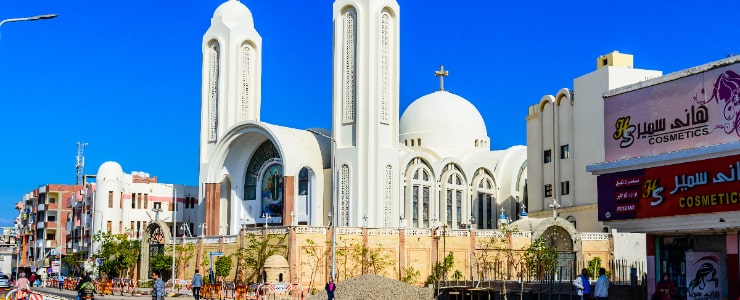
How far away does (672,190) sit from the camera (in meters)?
26.7

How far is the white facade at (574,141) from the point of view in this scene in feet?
184

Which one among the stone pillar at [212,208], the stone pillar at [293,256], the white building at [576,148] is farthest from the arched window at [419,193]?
the stone pillar at [293,256]

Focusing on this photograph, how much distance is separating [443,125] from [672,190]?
53.7 metres

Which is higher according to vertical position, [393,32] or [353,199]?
[393,32]

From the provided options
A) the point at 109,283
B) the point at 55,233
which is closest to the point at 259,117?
the point at 109,283

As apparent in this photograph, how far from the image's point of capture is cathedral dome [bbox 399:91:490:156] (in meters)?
Result: 80.1

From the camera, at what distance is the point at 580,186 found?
57.8 meters

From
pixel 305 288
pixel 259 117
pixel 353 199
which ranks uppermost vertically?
pixel 259 117

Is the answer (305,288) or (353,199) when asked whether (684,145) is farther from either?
(353,199)

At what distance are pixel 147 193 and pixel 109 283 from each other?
31.9 meters

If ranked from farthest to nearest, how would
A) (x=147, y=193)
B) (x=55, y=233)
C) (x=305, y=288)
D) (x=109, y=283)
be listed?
(x=55, y=233) < (x=147, y=193) < (x=109, y=283) < (x=305, y=288)

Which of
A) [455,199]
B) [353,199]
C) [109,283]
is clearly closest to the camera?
[109,283]

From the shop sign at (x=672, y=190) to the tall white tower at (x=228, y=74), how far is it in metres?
45.8

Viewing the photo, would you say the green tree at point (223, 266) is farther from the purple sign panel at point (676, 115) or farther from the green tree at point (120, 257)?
the purple sign panel at point (676, 115)
